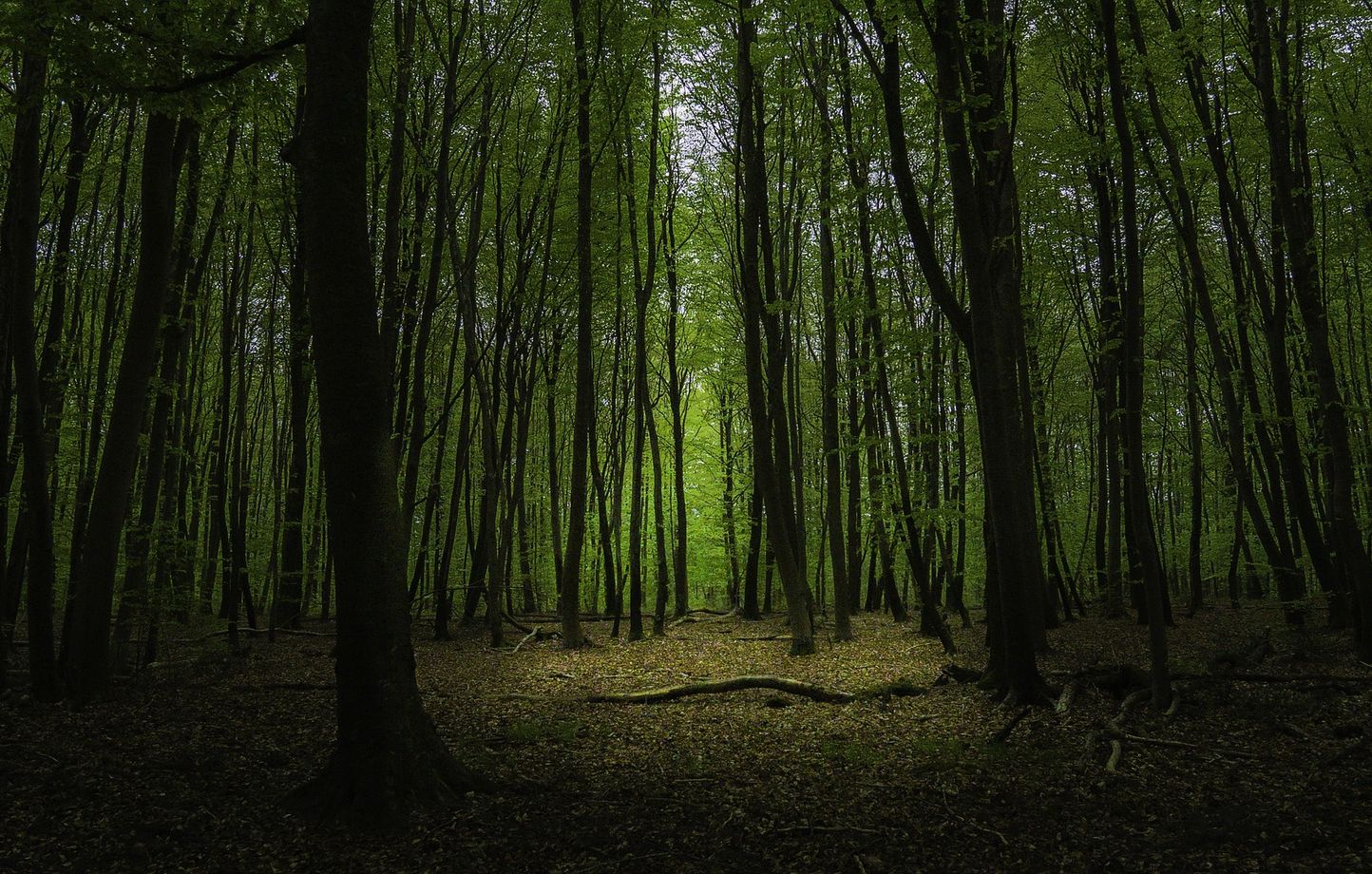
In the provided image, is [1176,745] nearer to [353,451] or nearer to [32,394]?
[353,451]

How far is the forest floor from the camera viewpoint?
4.07 meters

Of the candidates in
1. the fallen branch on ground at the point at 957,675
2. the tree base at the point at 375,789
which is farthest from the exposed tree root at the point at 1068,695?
the tree base at the point at 375,789

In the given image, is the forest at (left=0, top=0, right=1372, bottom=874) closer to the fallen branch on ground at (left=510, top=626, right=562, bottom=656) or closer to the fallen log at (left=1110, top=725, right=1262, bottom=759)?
the fallen log at (left=1110, top=725, right=1262, bottom=759)

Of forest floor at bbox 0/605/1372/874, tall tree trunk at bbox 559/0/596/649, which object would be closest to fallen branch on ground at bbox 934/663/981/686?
forest floor at bbox 0/605/1372/874

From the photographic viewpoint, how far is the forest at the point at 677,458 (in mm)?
4531

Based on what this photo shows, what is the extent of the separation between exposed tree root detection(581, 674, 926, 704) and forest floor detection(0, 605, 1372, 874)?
0.13m

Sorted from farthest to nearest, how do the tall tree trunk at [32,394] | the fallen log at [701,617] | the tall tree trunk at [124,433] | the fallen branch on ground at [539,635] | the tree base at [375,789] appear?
the fallen log at [701,617] → the fallen branch on ground at [539,635] → the tall tree trunk at [124,433] → the tall tree trunk at [32,394] → the tree base at [375,789]

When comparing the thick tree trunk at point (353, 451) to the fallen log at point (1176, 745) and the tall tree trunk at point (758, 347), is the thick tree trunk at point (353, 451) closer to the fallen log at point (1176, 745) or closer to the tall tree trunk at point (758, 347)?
the fallen log at point (1176, 745)

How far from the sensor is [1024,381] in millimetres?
12445

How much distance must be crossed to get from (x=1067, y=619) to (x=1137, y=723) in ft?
29.4

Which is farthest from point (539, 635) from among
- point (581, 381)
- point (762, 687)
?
point (762, 687)

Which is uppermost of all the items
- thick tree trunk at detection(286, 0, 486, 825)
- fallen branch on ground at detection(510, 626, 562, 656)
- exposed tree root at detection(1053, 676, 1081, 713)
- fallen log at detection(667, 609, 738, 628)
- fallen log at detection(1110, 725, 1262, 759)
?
thick tree trunk at detection(286, 0, 486, 825)

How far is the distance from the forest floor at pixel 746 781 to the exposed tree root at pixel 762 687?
0.13 metres

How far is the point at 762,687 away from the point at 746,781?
3.46 metres
